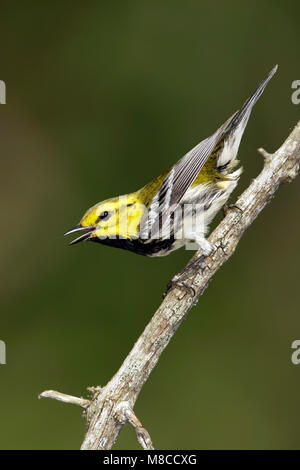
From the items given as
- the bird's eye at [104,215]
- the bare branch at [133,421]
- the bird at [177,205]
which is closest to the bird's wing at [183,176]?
the bird at [177,205]

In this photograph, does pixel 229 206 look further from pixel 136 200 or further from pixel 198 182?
pixel 136 200

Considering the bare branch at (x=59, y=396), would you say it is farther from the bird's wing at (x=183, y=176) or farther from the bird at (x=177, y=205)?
the bird's wing at (x=183, y=176)

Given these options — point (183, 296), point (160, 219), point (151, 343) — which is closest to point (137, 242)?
point (160, 219)

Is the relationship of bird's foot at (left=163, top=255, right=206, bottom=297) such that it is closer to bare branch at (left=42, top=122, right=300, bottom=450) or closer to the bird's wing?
bare branch at (left=42, top=122, right=300, bottom=450)

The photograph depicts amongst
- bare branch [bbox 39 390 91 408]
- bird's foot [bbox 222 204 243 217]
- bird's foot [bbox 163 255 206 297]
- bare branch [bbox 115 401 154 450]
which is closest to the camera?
bare branch [bbox 115 401 154 450]

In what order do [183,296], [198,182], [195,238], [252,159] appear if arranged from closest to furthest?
[183,296] < [195,238] < [198,182] < [252,159]

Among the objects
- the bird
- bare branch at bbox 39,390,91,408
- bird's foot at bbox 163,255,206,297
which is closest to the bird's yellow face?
the bird
